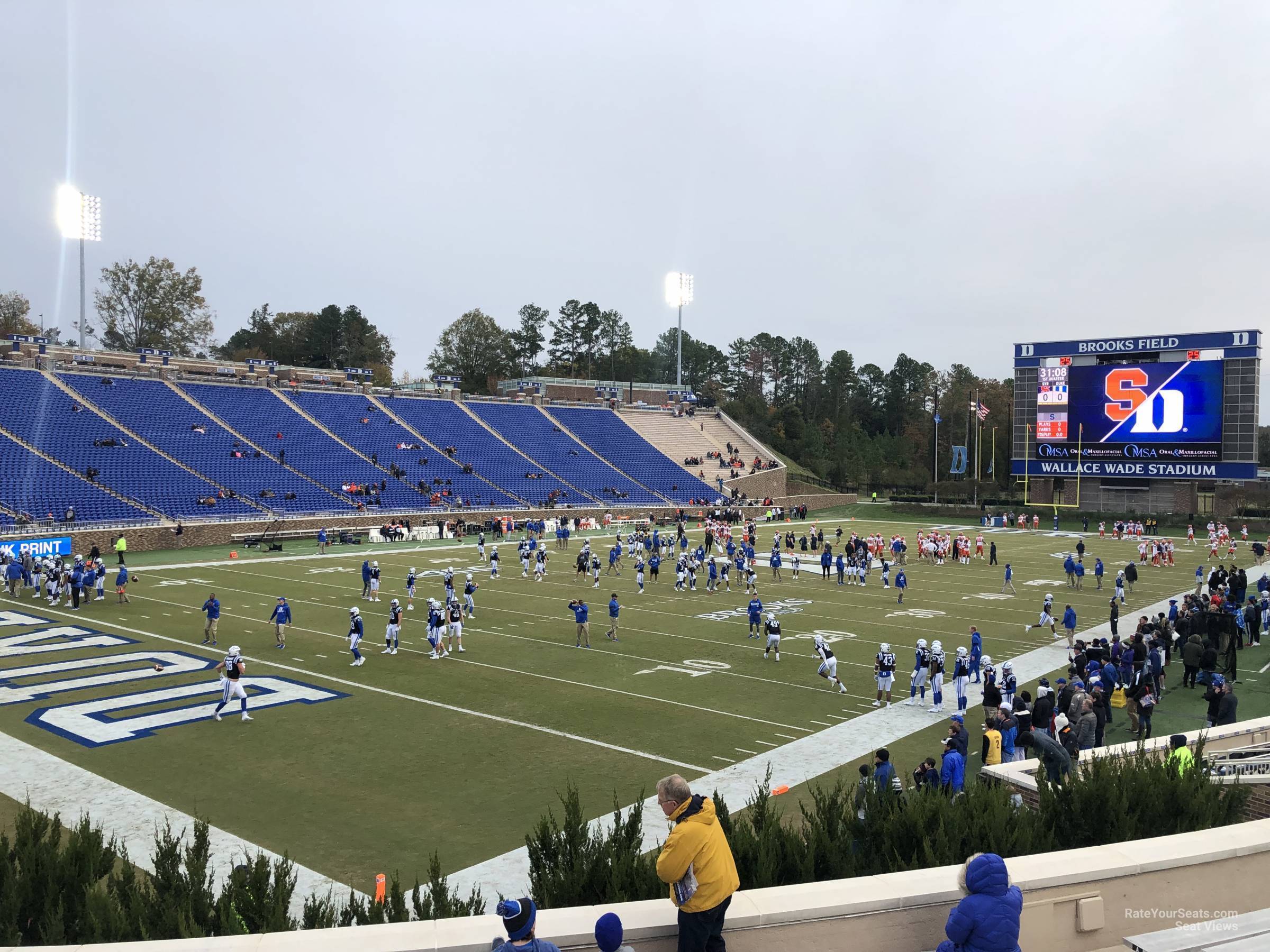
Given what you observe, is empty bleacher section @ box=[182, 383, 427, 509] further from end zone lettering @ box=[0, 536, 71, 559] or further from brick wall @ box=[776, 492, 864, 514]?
brick wall @ box=[776, 492, 864, 514]

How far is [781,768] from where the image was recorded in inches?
516

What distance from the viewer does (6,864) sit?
6566 mm

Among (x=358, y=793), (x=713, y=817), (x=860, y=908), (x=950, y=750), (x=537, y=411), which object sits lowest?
(x=358, y=793)

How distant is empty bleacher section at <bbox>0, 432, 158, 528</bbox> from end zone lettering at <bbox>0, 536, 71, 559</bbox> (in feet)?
7.92

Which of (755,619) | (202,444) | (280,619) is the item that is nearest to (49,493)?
(202,444)

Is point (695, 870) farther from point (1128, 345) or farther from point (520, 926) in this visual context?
point (1128, 345)

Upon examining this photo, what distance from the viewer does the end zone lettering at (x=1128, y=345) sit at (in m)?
52.3

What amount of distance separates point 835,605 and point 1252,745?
56.2 feet

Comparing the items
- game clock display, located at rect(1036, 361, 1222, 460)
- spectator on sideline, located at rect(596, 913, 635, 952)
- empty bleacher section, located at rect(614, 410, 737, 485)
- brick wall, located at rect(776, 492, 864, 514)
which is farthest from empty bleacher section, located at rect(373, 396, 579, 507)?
spectator on sideline, located at rect(596, 913, 635, 952)

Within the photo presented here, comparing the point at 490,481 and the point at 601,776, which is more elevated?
the point at 490,481

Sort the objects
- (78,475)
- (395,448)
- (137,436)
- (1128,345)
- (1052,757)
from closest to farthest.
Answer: (1052,757) < (78,475) < (137,436) < (1128,345) < (395,448)

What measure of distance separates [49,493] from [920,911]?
42.2 metres

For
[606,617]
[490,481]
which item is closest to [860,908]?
[606,617]

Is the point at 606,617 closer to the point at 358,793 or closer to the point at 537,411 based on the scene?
the point at 358,793
